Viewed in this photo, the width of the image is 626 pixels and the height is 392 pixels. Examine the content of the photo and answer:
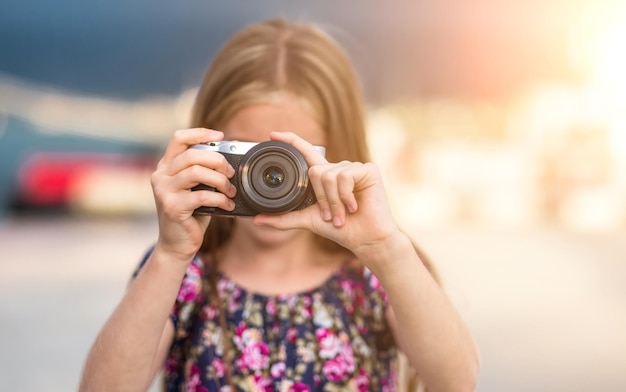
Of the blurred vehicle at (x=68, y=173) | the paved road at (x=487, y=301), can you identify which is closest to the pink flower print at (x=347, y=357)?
the paved road at (x=487, y=301)

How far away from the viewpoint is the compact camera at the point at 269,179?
1.34 m

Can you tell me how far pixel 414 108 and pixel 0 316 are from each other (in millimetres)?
6349

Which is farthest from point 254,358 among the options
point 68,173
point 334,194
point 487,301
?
point 68,173

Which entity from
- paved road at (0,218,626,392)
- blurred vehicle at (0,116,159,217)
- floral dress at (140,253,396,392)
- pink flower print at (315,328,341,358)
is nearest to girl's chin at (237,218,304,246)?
floral dress at (140,253,396,392)

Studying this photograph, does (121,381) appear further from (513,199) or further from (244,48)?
(513,199)

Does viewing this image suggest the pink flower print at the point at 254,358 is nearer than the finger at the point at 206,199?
No

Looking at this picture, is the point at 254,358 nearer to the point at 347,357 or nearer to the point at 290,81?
the point at 347,357

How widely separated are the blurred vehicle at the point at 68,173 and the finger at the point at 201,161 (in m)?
8.10

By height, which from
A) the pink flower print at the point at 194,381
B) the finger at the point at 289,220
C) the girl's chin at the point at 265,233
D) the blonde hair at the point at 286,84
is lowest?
the pink flower print at the point at 194,381

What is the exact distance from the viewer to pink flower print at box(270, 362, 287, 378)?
1550 mm

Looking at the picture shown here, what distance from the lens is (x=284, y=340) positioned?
5.21ft

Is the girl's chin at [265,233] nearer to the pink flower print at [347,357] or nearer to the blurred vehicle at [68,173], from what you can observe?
the pink flower print at [347,357]

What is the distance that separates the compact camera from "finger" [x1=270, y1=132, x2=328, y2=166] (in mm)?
11

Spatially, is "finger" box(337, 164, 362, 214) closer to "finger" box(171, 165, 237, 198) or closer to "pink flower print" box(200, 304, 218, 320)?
"finger" box(171, 165, 237, 198)
